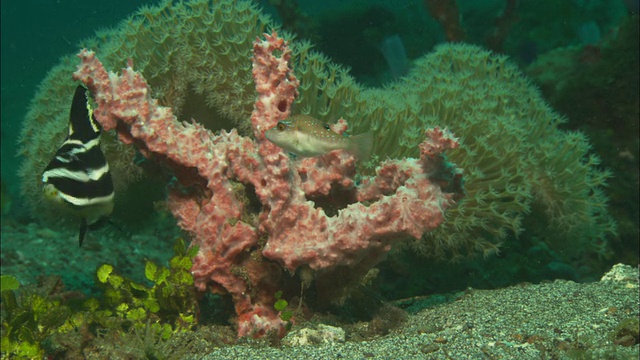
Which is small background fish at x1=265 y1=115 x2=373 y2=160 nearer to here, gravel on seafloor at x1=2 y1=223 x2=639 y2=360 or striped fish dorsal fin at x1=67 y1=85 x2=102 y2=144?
striped fish dorsal fin at x1=67 y1=85 x2=102 y2=144

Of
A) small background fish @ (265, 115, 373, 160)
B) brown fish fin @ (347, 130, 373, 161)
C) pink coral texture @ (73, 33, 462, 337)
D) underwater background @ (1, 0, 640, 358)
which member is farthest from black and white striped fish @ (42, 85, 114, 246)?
brown fish fin @ (347, 130, 373, 161)

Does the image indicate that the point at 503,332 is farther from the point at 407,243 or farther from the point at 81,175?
the point at 81,175

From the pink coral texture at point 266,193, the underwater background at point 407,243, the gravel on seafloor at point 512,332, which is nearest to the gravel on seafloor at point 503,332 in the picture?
the gravel on seafloor at point 512,332

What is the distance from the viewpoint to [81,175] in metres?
2.55

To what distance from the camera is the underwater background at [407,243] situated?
3.99 meters

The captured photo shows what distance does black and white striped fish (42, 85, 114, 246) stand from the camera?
97.7 inches

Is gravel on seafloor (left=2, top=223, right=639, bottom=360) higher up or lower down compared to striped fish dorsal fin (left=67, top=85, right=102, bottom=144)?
lower down

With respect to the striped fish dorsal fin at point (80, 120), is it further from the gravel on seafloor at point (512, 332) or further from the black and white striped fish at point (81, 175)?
the gravel on seafloor at point (512, 332)

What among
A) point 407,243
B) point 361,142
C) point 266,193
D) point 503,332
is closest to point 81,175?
point 266,193

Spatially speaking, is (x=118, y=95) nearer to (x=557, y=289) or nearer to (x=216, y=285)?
(x=216, y=285)

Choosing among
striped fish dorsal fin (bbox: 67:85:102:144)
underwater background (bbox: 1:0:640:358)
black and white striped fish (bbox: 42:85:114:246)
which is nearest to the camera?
black and white striped fish (bbox: 42:85:114:246)

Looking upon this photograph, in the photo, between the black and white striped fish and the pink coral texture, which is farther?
the pink coral texture

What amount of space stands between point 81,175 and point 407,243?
2902mm

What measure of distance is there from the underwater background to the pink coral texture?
29cm
